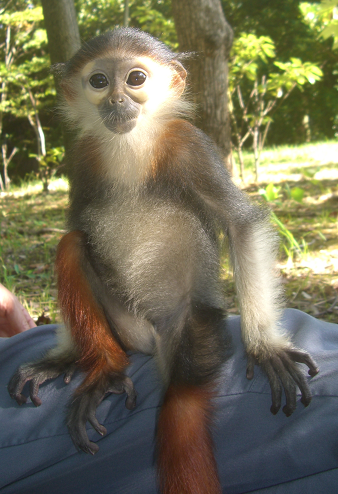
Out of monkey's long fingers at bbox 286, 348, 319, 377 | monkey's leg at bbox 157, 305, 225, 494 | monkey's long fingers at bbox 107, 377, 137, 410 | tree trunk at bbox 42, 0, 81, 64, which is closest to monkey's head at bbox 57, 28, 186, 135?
monkey's leg at bbox 157, 305, 225, 494

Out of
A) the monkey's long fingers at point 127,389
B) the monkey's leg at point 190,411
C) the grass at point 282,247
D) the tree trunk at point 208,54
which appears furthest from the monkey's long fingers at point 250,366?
the tree trunk at point 208,54

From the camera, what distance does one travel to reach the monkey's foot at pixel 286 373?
1.64m

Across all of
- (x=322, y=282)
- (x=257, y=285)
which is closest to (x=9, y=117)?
(x=322, y=282)

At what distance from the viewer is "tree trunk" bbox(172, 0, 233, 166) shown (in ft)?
16.5

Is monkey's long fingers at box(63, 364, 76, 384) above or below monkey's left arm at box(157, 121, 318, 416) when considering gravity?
below

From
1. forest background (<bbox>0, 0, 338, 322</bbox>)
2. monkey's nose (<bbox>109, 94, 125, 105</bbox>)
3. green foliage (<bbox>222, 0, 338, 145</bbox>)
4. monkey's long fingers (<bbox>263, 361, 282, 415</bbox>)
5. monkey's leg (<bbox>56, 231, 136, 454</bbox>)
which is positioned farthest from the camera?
green foliage (<bbox>222, 0, 338, 145</bbox>)

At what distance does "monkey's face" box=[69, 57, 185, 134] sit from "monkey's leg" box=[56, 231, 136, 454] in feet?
2.18

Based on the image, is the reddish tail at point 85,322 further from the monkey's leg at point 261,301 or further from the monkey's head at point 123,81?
the monkey's head at point 123,81

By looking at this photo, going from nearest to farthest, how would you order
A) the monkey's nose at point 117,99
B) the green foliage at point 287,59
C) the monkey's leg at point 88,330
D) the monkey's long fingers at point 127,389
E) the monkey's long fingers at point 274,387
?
the monkey's long fingers at point 274,387 < the monkey's long fingers at point 127,389 < the monkey's leg at point 88,330 < the monkey's nose at point 117,99 < the green foliage at point 287,59

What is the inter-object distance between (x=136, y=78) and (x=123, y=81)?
0.07 meters

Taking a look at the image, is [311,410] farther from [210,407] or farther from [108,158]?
[108,158]

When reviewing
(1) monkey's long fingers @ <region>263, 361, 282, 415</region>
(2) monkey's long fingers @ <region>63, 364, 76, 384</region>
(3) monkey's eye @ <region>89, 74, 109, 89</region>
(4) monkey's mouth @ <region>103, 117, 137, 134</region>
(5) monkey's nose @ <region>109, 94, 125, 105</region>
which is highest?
(3) monkey's eye @ <region>89, 74, 109, 89</region>

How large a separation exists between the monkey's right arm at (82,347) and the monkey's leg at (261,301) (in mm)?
560

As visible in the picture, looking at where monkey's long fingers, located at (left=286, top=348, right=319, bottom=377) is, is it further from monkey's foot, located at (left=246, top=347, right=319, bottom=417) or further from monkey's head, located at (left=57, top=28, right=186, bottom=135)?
monkey's head, located at (left=57, top=28, right=186, bottom=135)
